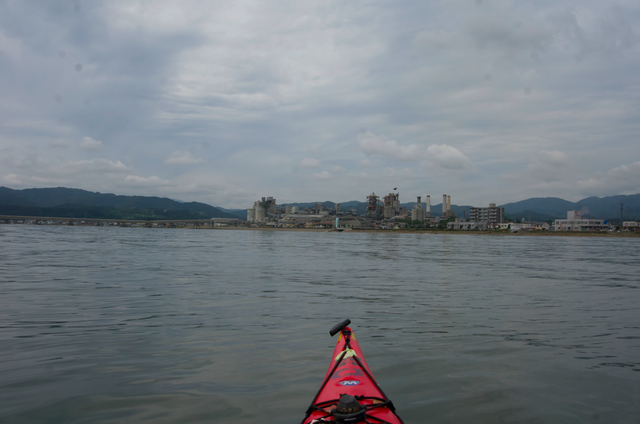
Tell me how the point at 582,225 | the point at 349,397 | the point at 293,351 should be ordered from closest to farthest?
the point at 349,397
the point at 293,351
the point at 582,225

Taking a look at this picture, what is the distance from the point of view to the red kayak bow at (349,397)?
4.42 metres

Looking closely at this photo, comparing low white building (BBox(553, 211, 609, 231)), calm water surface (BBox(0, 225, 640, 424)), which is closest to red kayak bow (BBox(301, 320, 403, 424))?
calm water surface (BBox(0, 225, 640, 424))

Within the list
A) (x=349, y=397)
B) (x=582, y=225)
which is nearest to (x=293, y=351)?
(x=349, y=397)

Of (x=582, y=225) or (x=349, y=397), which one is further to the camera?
(x=582, y=225)

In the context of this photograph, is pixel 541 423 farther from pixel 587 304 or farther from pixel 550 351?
pixel 587 304

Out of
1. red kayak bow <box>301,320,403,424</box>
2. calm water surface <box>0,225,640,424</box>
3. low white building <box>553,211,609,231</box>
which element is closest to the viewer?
red kayak bow <box>301,320,403,424</box>

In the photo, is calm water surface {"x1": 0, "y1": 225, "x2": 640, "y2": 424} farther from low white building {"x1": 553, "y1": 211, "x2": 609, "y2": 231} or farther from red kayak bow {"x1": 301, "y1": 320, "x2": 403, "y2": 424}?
low white building {"x1": 553, "y1": 211, "x2": 609, "y2": 231}

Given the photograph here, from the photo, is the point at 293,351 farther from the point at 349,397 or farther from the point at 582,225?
the point at 582,225

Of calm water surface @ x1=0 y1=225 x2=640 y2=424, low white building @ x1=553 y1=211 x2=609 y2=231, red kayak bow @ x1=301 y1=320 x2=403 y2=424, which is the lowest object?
calm water surface @ x1=0 y1=225 x2=640 y2=424

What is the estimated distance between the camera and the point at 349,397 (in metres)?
4.52

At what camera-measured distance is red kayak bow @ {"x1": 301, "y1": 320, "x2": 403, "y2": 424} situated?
4422 mm

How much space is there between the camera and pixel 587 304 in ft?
48.2

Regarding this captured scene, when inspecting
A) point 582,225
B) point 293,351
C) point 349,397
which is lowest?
point 293,351

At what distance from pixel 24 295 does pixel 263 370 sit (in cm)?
1257
